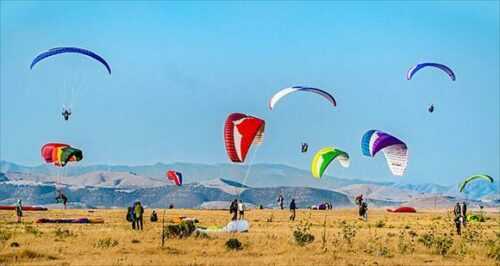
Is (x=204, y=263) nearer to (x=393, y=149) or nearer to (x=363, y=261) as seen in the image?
(x=363, y=261)

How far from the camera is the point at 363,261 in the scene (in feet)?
97.2

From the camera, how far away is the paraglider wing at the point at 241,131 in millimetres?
37500

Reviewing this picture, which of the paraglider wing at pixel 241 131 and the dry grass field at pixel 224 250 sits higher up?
the paraglider wing at pixel 241 131

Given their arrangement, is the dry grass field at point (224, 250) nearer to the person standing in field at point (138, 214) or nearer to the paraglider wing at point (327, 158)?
the person standing in field at point (138, 214)

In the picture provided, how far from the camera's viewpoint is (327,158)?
49250 millimetres

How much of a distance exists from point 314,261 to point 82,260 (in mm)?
7661

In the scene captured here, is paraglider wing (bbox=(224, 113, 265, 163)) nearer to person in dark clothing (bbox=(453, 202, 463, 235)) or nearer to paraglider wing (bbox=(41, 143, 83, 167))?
person in dark clothing (bbox=(453, 202, 463, 235))

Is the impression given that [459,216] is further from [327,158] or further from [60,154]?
[60,154]

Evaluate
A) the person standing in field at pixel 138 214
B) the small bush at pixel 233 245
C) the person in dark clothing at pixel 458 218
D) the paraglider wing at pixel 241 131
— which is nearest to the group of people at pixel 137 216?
the person standing in field at pixel 138 214

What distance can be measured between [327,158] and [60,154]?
1782 centimetres

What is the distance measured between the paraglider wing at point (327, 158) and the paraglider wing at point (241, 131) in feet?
38.6

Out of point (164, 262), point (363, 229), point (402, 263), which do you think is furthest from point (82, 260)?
point (363, 229)

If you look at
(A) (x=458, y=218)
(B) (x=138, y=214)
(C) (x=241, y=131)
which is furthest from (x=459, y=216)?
(B) (x=138, y=214)

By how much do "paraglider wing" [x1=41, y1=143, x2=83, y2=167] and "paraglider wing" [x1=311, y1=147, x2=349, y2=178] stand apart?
52.4 ft
